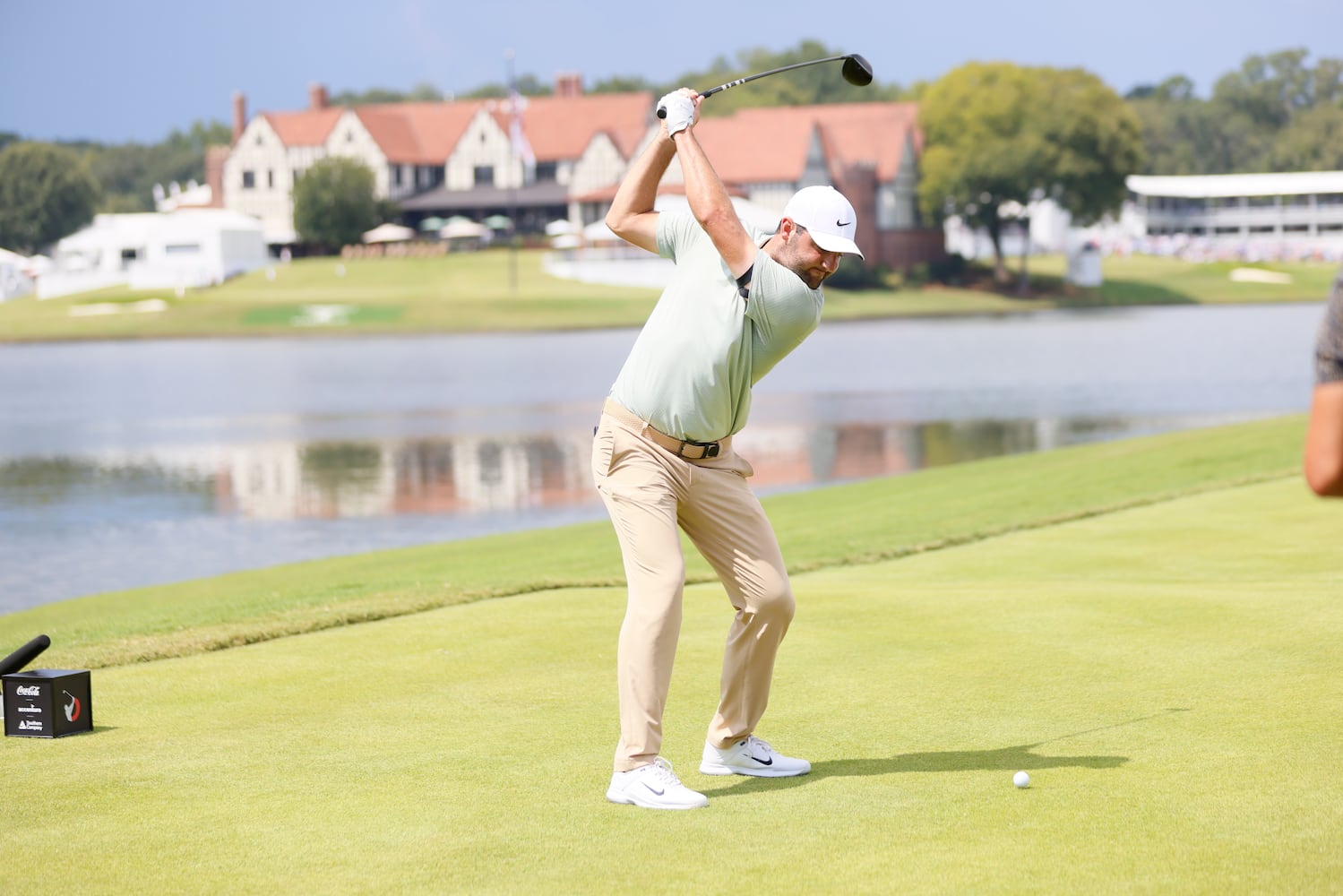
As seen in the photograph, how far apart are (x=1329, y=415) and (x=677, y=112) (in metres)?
3.11

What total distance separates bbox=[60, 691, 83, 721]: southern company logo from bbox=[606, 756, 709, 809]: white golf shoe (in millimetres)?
2562

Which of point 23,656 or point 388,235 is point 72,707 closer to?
point 23,656

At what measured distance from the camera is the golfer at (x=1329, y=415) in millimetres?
3537

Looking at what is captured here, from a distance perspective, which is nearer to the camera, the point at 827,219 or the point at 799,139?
the point at 827,219

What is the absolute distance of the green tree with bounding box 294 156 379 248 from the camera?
4483 inches

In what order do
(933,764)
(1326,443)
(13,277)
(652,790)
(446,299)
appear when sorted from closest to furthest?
(1326,443) → (652,790) → (933,764) → (446,299) → (13,277)

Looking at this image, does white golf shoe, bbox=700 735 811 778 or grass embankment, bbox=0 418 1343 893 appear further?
white golf shoe, bbox=700 735 811 778

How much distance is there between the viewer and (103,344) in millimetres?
81688

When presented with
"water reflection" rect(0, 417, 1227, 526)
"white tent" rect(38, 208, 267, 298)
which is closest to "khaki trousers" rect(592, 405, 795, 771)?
"water reflection" rect(0, 417, 1227, 526)

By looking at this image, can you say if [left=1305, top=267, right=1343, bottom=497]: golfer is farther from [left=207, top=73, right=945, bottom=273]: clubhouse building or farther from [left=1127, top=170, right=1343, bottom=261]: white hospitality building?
[left=1127, top=170, right=1343, bottom=261]: white hospitality building

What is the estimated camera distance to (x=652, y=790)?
5.82m

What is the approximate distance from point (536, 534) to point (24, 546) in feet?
23.5

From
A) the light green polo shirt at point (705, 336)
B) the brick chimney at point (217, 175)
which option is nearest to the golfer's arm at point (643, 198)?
the light green polo shirt at point (705, 336)

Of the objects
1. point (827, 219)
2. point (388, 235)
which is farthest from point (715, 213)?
point (388, 235)
